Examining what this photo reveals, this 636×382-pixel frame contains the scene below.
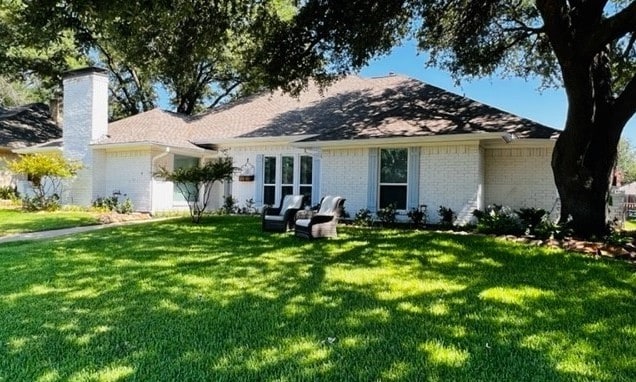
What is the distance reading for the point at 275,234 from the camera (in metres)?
10.8

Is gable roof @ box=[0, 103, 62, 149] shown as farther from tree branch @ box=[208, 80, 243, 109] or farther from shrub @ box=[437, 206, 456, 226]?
shrub @ box=[437, 206, 456, 226]

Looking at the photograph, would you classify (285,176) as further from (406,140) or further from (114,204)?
(114,204)

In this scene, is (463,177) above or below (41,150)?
below

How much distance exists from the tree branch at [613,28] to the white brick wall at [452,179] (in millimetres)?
4196

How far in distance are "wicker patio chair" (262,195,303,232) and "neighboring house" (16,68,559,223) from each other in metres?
2.85

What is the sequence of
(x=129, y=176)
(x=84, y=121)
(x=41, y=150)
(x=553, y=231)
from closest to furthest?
(x=553, y=231), (x=129, y=176), (x=84, y=121), (x=41, y=150)

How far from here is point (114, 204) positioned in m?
17.7

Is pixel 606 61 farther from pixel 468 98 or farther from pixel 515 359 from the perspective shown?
pixel 515 359

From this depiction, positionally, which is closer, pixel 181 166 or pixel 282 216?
pixel 282 216

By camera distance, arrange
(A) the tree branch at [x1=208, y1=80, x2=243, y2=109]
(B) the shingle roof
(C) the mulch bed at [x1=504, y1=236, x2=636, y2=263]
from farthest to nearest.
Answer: (A) the tree branch at [x1=208, y1=80, x2=243, y2=109], (B) the shingle roof, (C) the mulch bed at [x1=504, y1=236, x2=636, y2=263]

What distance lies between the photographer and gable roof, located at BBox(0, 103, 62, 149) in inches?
966

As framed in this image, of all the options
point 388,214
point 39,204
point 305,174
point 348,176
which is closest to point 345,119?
point 305,174

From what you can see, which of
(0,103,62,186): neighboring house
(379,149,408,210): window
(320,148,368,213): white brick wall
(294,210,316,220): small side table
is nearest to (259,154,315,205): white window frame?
(320,148,368,213): white brick wall

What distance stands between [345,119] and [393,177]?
3.28 metres
